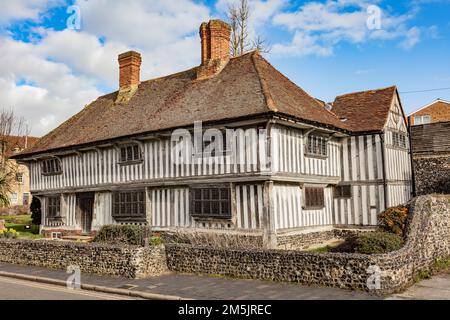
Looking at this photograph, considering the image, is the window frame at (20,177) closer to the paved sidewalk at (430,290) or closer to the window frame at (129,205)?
the window frame at (129,205)

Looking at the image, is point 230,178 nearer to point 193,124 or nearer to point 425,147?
point 193,124

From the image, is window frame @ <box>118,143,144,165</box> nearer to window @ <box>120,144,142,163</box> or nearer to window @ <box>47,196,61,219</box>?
window @ <box>120,144,142,163</box>

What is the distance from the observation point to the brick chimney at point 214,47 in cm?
1766

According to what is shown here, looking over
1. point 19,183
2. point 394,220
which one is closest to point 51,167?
point 394,220

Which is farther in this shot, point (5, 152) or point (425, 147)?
point (5, 152)

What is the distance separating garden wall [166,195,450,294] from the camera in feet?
28.7

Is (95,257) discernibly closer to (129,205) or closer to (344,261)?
(129,205)

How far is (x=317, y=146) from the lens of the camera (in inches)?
635

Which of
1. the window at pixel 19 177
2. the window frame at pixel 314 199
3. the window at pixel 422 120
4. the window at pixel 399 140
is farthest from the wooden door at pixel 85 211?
the window at pixel 19 177

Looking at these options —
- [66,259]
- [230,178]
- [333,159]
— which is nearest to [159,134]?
[230,178]
